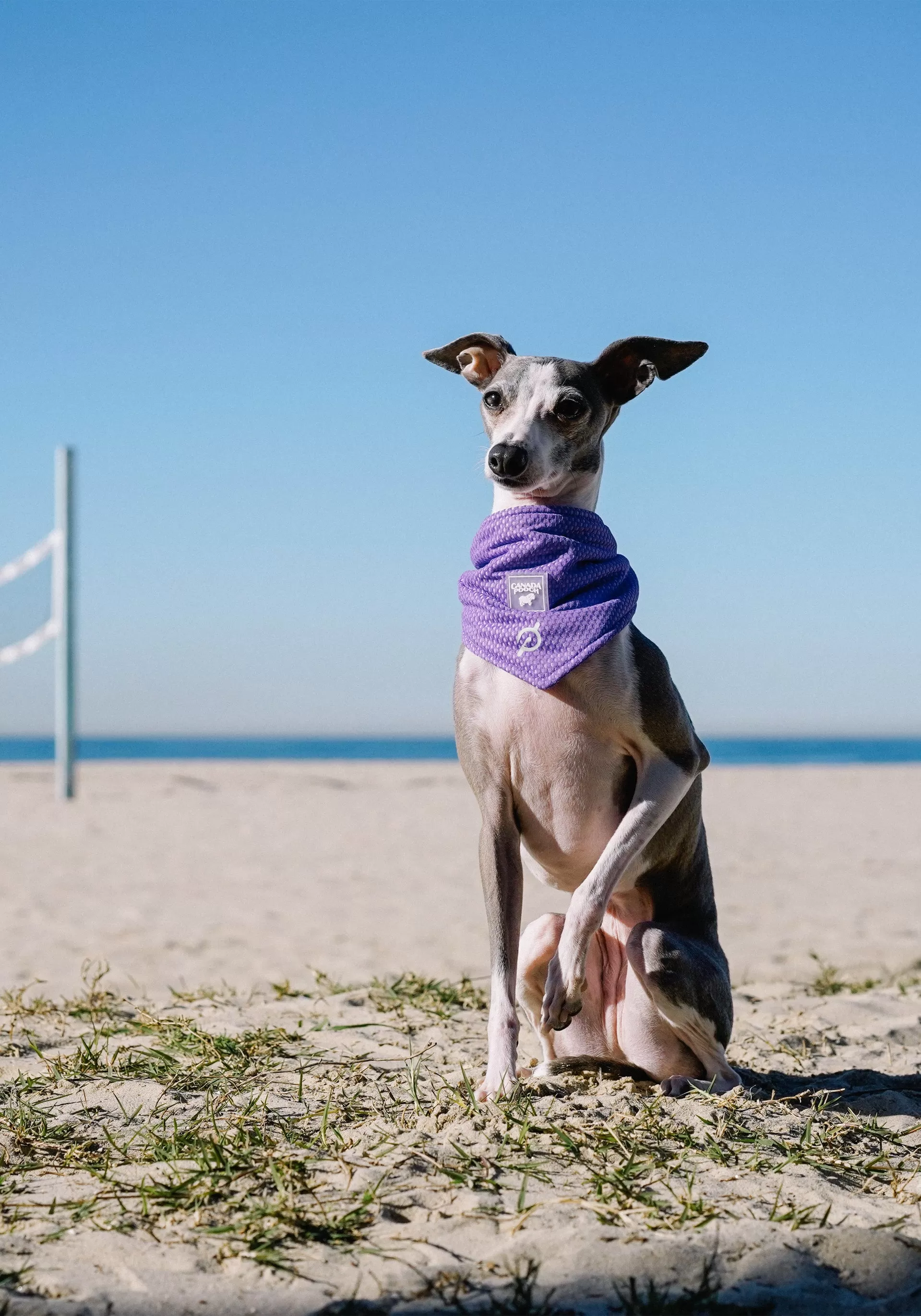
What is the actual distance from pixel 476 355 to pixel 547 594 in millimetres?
867

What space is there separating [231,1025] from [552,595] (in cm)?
202

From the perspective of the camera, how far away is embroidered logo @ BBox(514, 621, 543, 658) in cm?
333

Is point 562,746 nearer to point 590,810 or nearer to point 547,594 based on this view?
point 590,810

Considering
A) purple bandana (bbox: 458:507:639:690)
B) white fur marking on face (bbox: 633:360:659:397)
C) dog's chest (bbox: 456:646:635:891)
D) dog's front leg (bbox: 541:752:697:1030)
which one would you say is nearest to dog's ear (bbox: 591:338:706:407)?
white fur marking on face (bbox: 633:360:659:397)

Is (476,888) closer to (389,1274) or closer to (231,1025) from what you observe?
(231,1025)

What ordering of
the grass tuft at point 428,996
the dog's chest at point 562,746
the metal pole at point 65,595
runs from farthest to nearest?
1. the metal pole at point 65,595
2. the grass tuft at point 428,996
3. the dog's chest at point 562,746

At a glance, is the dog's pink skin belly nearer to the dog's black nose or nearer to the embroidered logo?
the embroidered logo

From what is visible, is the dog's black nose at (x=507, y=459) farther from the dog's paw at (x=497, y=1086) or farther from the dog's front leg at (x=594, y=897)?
the dog's paw at (x=497, y=1086)

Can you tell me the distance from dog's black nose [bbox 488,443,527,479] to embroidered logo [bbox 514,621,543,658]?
42 centimetres

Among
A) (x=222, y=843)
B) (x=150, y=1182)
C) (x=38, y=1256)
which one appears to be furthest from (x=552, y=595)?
(x=222, y=843)

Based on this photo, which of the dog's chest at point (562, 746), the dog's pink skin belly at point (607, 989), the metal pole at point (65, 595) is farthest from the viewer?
the metal pole at point (65, 595)

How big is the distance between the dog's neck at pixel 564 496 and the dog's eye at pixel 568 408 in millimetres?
180

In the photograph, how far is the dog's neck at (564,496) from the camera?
3432 millimetres

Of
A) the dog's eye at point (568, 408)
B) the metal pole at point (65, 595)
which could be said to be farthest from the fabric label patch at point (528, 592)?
the metal pole at point (65, 595)
